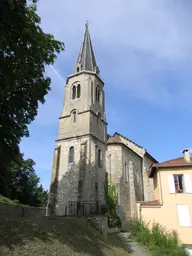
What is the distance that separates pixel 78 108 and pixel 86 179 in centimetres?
886

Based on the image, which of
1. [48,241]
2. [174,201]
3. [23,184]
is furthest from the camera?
[23,184]

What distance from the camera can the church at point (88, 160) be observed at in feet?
68.2

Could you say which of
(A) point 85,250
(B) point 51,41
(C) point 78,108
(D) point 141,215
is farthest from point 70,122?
(A) point 85,250

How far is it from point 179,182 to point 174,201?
5.32 feet

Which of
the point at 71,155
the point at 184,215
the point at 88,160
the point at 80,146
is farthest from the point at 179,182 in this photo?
the point at 71,155

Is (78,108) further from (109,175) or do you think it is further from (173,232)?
(173,232)

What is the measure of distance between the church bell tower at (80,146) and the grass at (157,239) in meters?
5.59

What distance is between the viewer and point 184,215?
15250 millimetres

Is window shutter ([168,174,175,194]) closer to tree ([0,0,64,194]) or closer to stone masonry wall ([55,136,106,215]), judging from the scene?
stone masonry wall ([55,136,106,215])

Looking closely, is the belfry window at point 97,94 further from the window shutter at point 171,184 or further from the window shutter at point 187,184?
the window shutter at point 187,184

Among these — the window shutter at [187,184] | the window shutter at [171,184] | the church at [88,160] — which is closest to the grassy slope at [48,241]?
the window shutter at [171,184]

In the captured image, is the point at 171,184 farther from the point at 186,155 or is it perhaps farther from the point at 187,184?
the point at 186,155

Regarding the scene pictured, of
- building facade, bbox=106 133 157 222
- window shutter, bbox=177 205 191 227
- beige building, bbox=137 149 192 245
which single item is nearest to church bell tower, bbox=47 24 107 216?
building facade, bbox=106 133 157 222

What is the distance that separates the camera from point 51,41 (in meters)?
10.6
